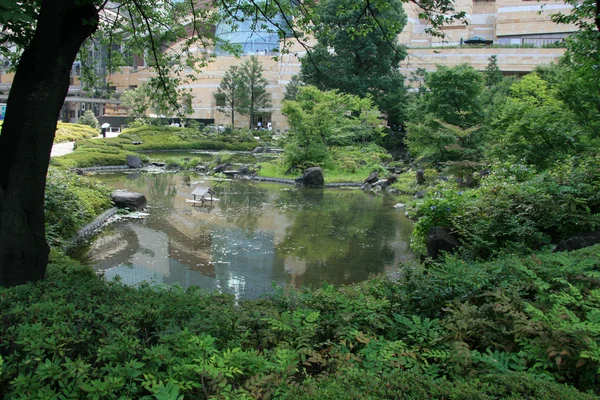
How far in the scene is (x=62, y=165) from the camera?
66.0 ft

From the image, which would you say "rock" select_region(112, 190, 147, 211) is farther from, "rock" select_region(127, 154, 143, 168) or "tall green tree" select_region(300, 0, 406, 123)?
"tall green tree" select_region(300, 0, 406, 123)

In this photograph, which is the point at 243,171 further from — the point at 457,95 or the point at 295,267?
the point at 295,267

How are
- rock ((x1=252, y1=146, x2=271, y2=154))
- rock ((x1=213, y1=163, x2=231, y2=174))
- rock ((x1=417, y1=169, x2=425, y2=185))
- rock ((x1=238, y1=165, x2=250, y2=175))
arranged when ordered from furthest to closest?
rock ((x1=252, y1=146, x2=271, y2=154))
rock ((x1=213, y1=163, x2=231, y2=174))
rock ((x1=238, y1=165, x2=250, y2=175))
rock ((x1=417, y1=169, x2=425, y2=185))

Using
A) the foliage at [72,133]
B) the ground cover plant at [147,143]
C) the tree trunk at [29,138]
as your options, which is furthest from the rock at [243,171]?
the tree trunk at [29,138]

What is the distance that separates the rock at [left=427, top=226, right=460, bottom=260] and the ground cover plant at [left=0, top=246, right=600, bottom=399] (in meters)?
3.44

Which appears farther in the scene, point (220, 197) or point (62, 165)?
point (62, 165)

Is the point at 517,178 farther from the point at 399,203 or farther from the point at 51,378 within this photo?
the point at 51,378

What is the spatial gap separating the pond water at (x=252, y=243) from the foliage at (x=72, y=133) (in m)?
19.9

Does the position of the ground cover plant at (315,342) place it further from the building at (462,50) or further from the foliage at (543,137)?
the building at (462,50)

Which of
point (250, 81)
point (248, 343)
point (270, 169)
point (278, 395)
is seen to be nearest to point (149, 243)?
point (248, 343)

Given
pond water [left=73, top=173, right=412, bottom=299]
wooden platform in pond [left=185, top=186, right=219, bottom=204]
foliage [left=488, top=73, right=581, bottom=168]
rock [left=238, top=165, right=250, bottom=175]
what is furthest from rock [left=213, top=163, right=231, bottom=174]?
foliage [left=488, top=73, right=581, bottom=168]

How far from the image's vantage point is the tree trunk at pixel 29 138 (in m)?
4.09

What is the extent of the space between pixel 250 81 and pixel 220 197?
108ft

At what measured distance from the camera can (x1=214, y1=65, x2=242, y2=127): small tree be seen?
47.0 m
